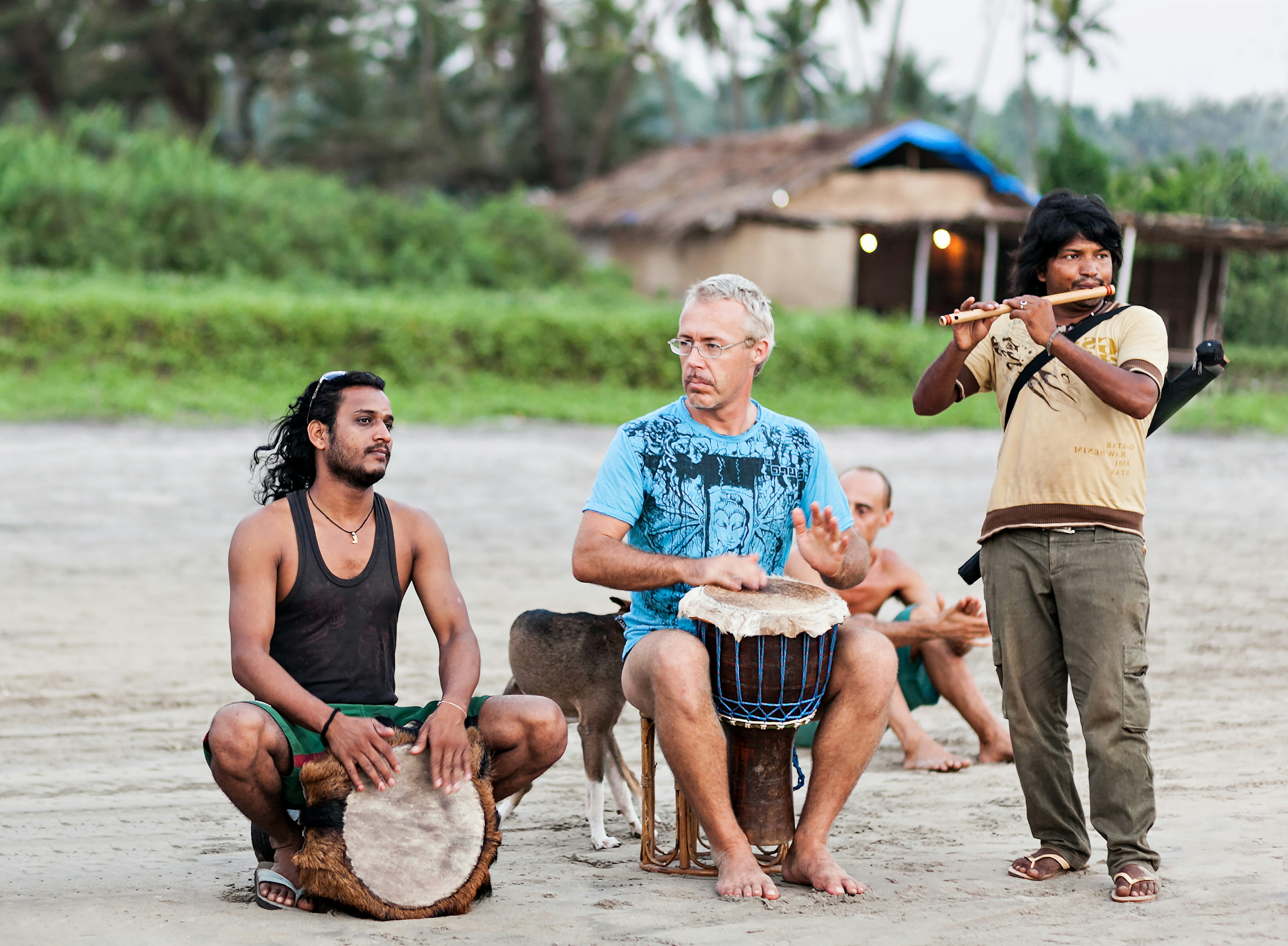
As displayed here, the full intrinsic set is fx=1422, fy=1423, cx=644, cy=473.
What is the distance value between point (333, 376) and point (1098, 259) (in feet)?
7.25

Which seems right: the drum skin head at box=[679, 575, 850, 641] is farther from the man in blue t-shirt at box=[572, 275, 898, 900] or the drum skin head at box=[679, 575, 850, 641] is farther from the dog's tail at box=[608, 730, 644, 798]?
the dog's tail at box=[608, 730, 644, 798]

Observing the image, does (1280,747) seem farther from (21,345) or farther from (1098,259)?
(21,345)

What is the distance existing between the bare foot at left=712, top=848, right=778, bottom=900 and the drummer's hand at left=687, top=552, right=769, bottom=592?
0.72 metres

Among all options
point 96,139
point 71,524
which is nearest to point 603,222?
point 96,139

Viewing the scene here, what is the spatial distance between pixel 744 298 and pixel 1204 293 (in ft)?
66.5

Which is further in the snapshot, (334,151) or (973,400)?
(334,151)

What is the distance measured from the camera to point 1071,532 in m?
3.97

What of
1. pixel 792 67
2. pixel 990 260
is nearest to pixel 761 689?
pixel 990 260

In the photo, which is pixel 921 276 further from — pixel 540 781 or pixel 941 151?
pixel 540 781

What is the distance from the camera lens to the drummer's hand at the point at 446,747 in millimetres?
3771

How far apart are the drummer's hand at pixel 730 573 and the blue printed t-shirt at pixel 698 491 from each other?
17 centimetres

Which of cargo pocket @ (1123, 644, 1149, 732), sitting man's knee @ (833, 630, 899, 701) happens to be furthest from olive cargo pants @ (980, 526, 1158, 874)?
sitting man's knee @ (833, 630, 899, 701)

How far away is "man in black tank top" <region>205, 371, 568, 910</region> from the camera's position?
12.1 feet

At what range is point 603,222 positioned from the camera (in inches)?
1147
